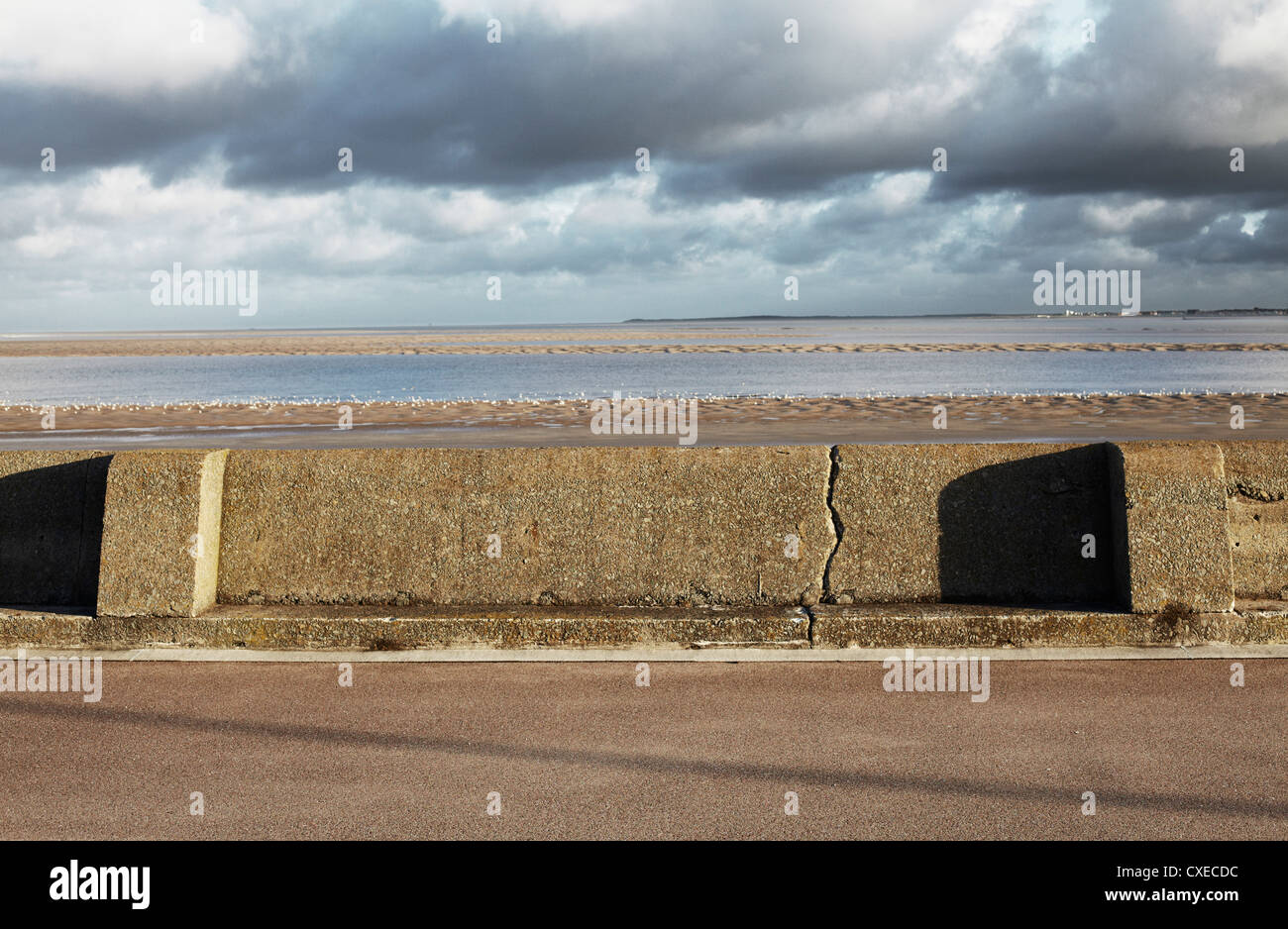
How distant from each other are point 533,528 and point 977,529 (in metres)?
2.56

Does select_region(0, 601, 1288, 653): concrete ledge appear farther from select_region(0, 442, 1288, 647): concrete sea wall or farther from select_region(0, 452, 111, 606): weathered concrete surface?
select_region(0, 452, 111, 606): weathered concrete surface

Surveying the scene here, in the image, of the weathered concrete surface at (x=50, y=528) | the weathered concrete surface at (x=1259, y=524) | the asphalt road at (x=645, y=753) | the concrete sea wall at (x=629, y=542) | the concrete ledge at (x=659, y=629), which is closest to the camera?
the asphalt road at (x=645, y=753)

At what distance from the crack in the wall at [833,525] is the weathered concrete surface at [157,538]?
3521 millimetres

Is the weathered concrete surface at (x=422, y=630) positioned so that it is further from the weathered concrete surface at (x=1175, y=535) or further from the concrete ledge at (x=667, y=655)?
the weathered concrete surface at (x=1175, y=535)

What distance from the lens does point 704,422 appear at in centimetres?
2886

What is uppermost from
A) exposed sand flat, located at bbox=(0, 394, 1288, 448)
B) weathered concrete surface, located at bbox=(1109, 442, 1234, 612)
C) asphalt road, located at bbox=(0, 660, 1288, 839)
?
exposed sand flat, located at bbox=(0, 394, 1288, 448)

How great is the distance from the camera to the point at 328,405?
119 feet

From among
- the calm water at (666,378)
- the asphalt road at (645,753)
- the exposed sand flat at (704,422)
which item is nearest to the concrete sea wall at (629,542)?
the asphalt road at (645,753)

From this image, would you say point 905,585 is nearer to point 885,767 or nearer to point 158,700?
point 885,767

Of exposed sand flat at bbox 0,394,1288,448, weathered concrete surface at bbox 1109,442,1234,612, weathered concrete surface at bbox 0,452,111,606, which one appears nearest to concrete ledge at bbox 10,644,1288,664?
weathered concrete surface at bbox 1109,442,1234,612

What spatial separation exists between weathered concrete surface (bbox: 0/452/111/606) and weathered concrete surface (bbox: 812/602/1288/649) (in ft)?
14.0

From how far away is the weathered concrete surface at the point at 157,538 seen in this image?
20.4 feet

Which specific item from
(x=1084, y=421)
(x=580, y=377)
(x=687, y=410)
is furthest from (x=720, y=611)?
(x=580, y=377)

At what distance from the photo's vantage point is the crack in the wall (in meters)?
6.42
